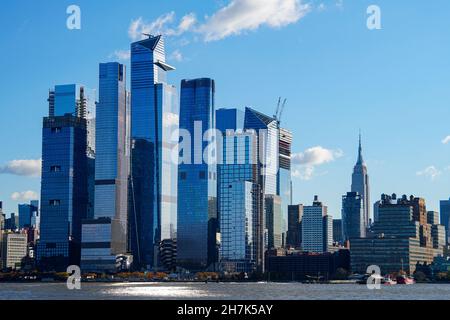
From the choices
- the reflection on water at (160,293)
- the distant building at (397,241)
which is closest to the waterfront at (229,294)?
the reflection on water at (160,293)

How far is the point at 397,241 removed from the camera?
584 feet

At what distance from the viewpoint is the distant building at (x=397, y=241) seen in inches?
6890

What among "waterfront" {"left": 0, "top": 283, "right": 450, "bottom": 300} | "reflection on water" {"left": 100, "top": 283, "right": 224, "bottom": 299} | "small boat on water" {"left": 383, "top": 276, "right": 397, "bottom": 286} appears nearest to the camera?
"waterfront" {"left": 0, "top": 283, "right": 450, "bottom": 300}

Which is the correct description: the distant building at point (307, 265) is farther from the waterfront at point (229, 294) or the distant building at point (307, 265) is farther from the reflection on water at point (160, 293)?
the reflection on water at point (160, 293)

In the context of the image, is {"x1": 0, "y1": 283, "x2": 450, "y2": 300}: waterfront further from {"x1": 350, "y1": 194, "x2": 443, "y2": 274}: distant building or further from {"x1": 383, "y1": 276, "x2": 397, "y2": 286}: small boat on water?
{"x1": 350, "y1": 194, "x2": 443, "y2": 274}: distant building

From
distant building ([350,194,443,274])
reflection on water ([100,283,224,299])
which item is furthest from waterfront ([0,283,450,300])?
distant building ([350,194,443,274])

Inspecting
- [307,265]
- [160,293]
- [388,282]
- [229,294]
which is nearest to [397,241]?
[307,265]

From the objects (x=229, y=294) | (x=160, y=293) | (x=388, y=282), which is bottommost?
(x=388, y=282)

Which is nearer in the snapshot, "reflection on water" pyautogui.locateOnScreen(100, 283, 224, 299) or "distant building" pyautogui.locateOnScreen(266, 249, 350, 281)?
"reflection on water" pyautogui.locateOnScreen(100, 283, 224, 299)

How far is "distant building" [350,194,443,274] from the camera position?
574 ft

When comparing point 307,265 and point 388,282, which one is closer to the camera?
point 388,282

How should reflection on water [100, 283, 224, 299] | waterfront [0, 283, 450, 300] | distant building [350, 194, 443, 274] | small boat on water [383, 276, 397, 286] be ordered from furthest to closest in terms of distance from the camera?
distant building [350, 194, 443, 274] < small boat on water [383, 276, 397, 286] < reflection on water [100, 283, 224, 299] < waterfront [0, 283, 450, 300]

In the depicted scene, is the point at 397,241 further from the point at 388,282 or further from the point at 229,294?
the point at 229,294
